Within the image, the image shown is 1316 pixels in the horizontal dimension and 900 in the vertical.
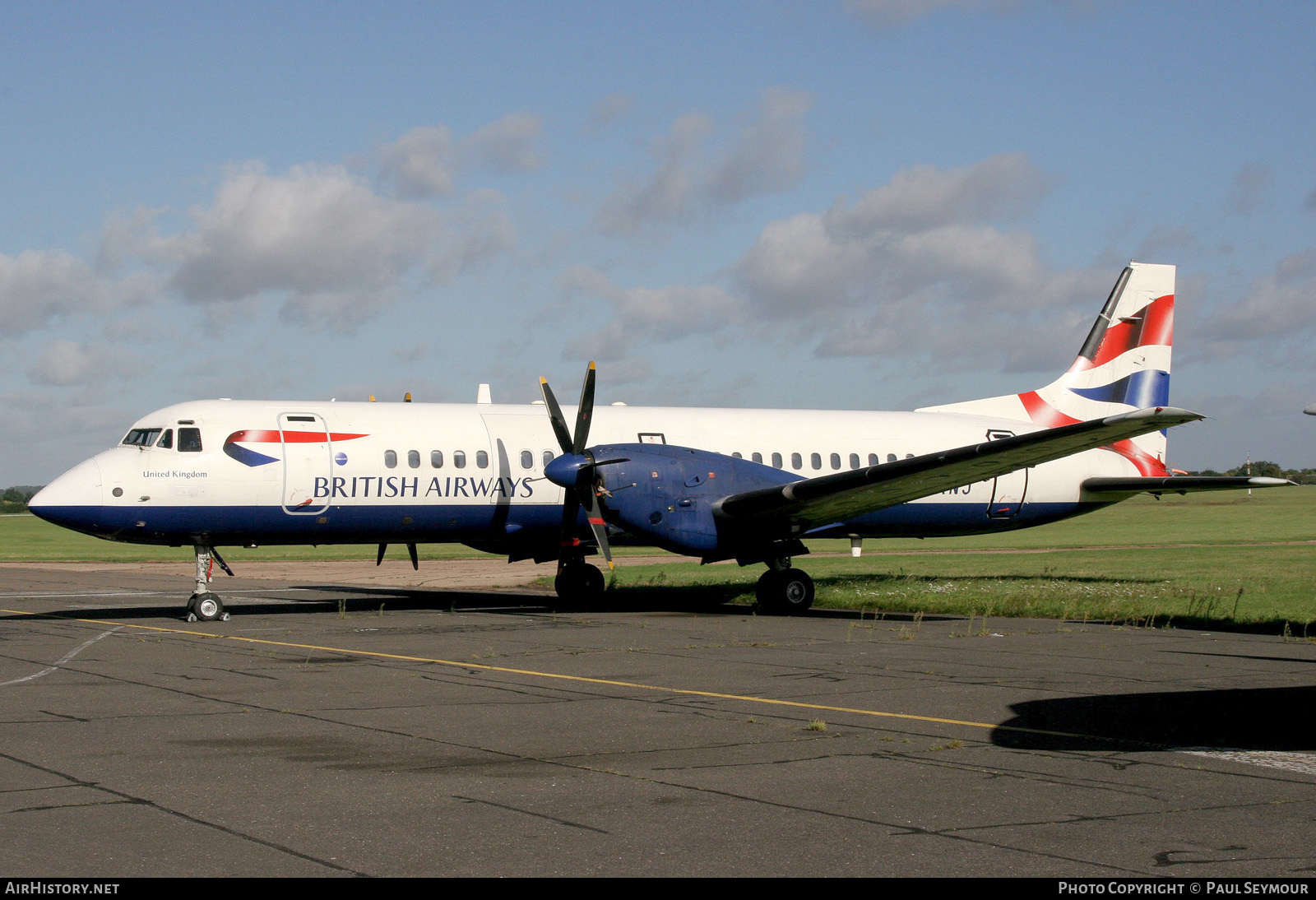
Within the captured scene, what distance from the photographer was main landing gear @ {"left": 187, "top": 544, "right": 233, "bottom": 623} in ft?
66.8

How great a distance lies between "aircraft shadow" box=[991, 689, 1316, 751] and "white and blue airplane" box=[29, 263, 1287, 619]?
5.91 metres

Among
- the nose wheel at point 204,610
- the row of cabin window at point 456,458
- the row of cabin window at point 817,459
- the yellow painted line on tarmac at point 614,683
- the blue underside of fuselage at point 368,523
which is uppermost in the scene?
the row of cabin window at point 817,459

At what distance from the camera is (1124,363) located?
2825cm

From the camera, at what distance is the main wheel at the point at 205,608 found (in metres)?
20.4

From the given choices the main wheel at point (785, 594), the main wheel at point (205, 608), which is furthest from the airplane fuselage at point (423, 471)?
the main wheel at point (785, 594)

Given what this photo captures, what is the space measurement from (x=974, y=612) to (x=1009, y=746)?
12849mm

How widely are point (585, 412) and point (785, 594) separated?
196 inches

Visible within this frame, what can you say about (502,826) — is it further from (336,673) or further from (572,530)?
(572,530)

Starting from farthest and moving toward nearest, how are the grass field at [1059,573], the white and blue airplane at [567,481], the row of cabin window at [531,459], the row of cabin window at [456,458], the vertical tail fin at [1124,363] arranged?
1. the vertical tail fin at [1124,363]
2. the row of cabin window at [531,459]
3. the row of cabin window at [456,458]
4. the grass field at [1059,573]
5. the white and blue airplane at [567,481]

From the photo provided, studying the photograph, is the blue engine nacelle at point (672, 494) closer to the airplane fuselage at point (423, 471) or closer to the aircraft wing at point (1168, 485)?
the airplane fuselage at point (423, 471)

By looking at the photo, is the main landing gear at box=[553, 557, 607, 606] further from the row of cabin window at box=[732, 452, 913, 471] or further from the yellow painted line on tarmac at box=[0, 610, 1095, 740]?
the yellow painted line on tarmac at box=[0, 610, 1095, 740]

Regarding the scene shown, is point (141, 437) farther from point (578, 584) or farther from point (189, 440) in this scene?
point (578, 584)

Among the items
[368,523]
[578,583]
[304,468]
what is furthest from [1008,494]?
[304,468]

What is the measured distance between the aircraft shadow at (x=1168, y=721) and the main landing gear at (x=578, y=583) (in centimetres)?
1340
